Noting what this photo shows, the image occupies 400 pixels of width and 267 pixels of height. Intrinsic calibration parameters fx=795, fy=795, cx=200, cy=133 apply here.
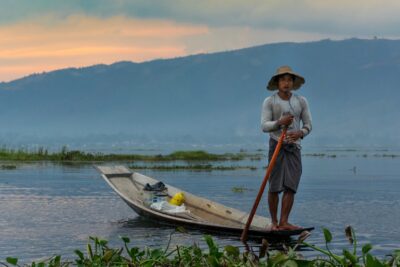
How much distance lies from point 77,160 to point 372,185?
70.6 feet

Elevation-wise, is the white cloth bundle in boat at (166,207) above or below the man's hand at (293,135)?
below

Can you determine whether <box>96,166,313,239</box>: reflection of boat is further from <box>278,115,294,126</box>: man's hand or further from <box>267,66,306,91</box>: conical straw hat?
<box>267,66,306,91</box>: conical straw hat

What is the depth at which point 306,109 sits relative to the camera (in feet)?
35.2

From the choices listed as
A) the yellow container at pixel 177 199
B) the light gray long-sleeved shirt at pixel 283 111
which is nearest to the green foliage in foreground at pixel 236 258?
the light gray long-sleeved shirt at pixel 283 111

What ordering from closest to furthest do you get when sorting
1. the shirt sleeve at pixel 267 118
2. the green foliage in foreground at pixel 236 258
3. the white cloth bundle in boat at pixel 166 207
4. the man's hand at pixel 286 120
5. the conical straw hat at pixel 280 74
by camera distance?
1. the green foliage in foreground at pixel 236 258
2. the man's hand at pixel 286 120
3. the shirt sleeve at pixel 267 118
4. the conical straw hat at pixel 280 74
5. the white cloth bundle in boat at pixel 166 207

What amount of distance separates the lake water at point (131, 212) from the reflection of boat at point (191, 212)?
0.19m

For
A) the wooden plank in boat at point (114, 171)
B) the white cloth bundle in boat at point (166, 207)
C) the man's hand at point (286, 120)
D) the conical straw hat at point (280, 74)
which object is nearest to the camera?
the man's hand at point (286, 120)

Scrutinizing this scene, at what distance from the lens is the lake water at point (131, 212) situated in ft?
38.1

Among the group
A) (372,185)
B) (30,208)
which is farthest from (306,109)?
(372,185)

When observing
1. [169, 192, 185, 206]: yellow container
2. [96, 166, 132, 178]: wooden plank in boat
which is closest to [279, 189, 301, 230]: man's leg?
[169, 192, 185, 206]: yellow container

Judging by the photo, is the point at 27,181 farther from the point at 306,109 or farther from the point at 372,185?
the point at 306,109

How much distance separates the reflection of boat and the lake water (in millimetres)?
189

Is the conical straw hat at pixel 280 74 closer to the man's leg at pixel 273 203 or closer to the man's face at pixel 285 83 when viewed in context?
the man's face at pixel 285 83

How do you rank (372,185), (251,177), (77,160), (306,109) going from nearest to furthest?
(306,109) → (372,185) → (251,177) → (77,160)
